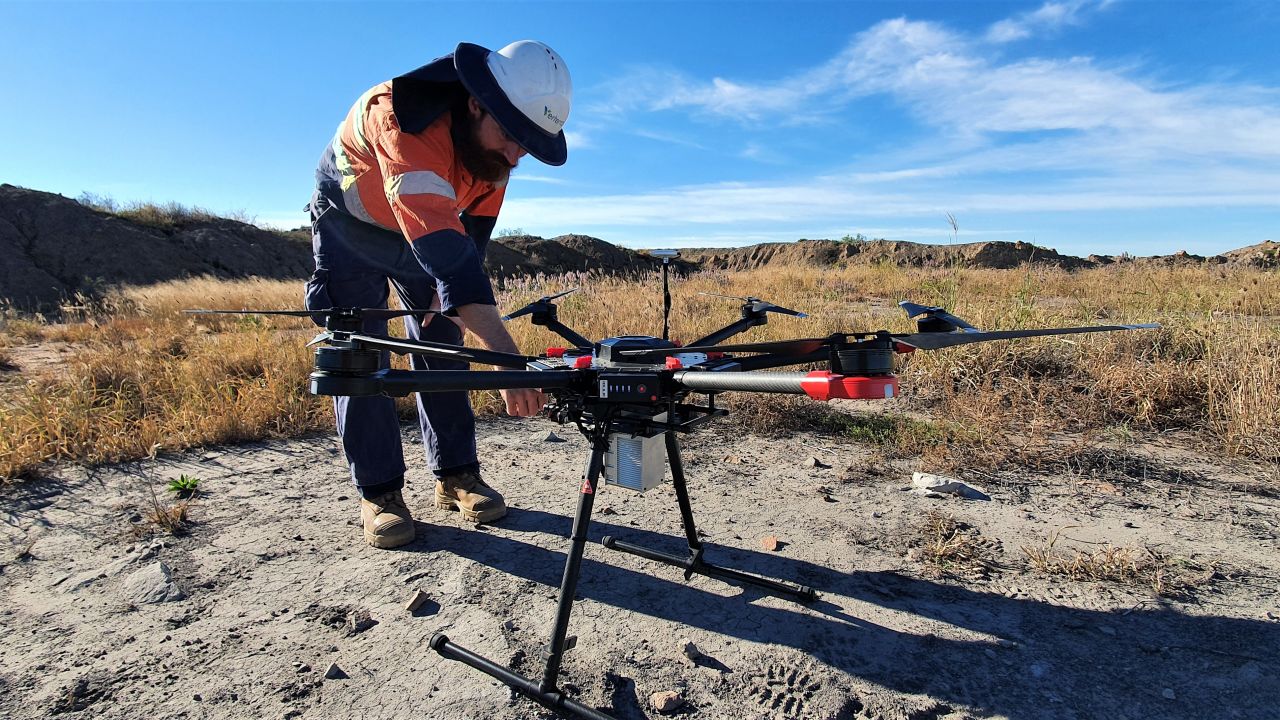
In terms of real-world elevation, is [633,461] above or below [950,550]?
above

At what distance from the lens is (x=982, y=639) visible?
2.02 metres

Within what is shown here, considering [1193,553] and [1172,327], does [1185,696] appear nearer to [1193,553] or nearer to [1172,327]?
[1193,553]

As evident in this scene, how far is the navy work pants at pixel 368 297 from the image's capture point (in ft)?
9.34

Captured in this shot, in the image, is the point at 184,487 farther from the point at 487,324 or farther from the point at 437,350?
the point at 437,350

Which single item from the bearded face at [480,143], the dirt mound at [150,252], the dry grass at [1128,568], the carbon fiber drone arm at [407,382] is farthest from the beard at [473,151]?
the dirt mound at [150,252]

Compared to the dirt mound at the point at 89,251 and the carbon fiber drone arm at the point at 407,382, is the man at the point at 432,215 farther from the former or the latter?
the dirt mound at the point at 89,251

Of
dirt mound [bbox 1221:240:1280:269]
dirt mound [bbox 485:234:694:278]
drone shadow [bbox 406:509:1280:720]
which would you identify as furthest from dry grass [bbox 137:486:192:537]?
dirt mound [bbox 485:234:694:278]

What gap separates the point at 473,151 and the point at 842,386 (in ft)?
6.28

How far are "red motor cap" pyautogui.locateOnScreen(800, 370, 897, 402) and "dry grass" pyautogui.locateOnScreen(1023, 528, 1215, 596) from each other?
167cm

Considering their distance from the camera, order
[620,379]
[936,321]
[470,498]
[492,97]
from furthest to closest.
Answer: [470,498]
[492,97]
[936,321]
[620,379]

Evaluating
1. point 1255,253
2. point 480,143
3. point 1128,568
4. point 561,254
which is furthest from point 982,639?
point 561,254

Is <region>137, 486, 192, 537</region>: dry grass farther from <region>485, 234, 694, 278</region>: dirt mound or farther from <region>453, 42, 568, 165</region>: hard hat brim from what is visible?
<region>485, 234, 694, 278</region>: dirt mound

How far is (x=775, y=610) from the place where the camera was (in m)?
2.24

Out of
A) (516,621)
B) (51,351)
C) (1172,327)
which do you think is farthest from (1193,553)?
(51,351)
